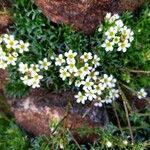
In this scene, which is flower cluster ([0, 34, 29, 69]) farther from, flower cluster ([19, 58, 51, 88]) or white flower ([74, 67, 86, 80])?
white flower ([74, 67, 86, 80])

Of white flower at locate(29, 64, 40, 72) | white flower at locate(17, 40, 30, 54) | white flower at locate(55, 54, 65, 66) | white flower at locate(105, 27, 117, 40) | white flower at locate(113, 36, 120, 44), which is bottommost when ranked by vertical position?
white flower at locate(29, 64, 40, 72)

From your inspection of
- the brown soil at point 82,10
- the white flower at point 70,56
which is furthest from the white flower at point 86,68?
the brown soil at point 82,10

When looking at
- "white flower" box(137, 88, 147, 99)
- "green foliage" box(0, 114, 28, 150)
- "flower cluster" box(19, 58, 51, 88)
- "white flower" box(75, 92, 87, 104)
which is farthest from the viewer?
"green foliage" box(0, 114, 28, 150)

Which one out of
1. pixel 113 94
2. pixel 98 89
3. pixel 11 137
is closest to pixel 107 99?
pixel 113 94

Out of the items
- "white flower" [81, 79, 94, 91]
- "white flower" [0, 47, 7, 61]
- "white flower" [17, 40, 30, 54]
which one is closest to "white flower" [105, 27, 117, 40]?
"white flower" [81, 79, 94, 91]

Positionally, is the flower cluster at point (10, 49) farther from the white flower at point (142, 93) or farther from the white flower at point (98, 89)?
the white flower at point (142, 93)

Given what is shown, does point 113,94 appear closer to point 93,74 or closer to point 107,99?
point 107,99

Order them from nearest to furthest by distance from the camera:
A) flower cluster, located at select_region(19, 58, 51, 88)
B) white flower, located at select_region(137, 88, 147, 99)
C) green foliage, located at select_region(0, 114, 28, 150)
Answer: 1. flower cluster, located at select_region(19, 58, 51, 88)
2. white flower, located at select_region(137, 88, 147, 99)
3. green foliage, located at select_region(0, 114, 28, 150)

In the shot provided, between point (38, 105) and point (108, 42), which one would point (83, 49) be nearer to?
point (108, 42)
